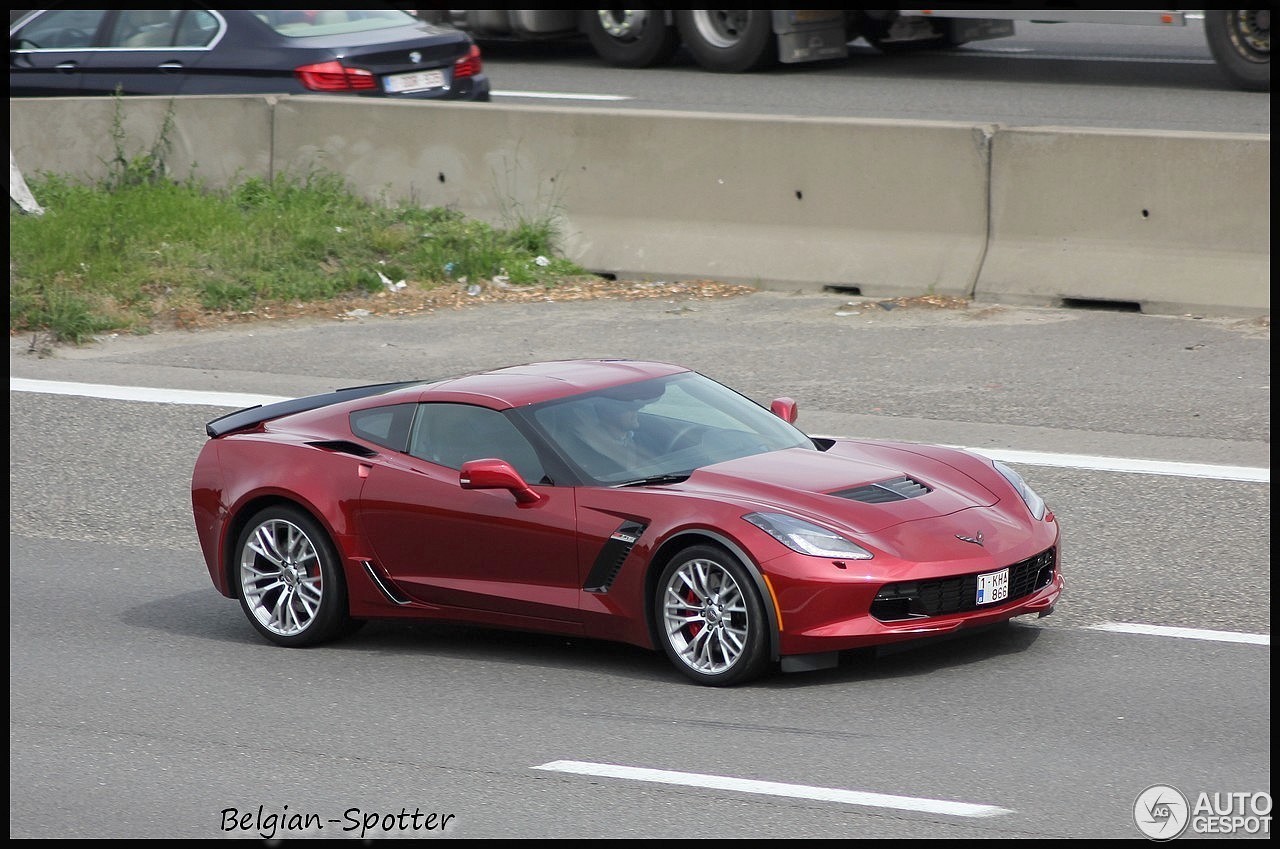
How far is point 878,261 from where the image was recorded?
558 inches

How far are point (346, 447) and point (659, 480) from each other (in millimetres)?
1475

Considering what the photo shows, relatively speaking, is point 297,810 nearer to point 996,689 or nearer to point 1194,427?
point 996,689

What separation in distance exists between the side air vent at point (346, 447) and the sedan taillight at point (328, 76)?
31.2 ft

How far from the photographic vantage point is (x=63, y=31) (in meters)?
17.9

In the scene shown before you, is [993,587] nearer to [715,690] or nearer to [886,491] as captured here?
[886,491]

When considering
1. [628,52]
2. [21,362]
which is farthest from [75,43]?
[628,52]

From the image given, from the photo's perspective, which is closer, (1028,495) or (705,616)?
(705,616)

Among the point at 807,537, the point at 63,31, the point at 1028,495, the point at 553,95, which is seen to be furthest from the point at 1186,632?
the point at 553,95

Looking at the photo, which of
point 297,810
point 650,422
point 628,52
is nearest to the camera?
point 297,810

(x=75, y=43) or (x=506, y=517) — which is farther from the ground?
(x=75, y=43)

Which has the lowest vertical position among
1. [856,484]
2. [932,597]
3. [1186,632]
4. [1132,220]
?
[1186,632]

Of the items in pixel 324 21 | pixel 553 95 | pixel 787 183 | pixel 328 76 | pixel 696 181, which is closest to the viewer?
pixel 787 183

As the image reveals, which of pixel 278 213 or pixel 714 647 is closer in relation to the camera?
pixel 714 647

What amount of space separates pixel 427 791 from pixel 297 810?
422 millimetres
